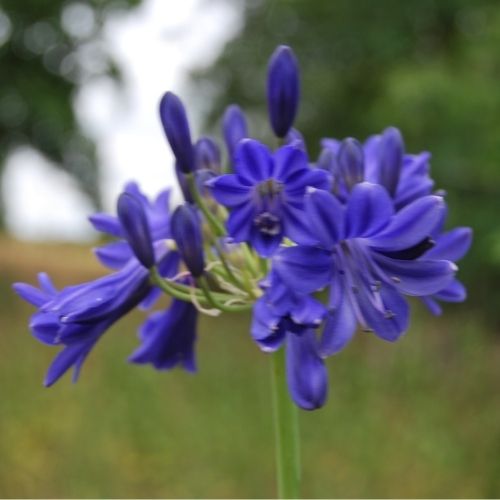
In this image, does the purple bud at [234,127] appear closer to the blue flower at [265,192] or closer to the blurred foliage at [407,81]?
the blue flower at [265,192]

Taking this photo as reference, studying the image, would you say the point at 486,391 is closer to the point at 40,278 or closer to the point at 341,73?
the point at 40,278

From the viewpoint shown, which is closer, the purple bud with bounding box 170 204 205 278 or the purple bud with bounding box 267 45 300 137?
the purple bud with bounding box 170 204 205 278

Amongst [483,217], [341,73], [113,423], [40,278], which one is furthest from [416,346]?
[341,73]

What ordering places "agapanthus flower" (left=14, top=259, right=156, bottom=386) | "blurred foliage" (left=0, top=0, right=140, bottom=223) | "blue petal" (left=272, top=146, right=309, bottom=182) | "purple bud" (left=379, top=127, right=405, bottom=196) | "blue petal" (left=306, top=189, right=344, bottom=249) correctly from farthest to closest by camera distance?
"blurred foliage" (left=0, top=0, right=140, bottom=223) < "purple bud" (left=379, top=127, right=405, bottom=196) < "agapanthus flower" (left=14, top=259, right=156, bottom=386) < "blue petal" (left=272, top=146, right=309, bottom=182) < "blue petal" (left=306, top=189, right=344, bottom=249)

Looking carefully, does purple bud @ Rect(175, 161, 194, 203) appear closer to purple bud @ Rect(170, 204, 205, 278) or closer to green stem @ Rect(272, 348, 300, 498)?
purple bud @ Rect(170, 204, 205, 278)

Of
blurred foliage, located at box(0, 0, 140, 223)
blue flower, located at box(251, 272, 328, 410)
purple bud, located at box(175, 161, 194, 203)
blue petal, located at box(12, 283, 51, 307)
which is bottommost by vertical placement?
blue flower, located at box(251, 272, 328, 410)

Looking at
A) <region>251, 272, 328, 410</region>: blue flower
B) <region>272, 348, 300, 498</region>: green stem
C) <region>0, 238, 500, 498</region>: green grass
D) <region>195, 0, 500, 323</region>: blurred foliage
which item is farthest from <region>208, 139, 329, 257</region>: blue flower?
<region>195, 0, 500, 323</region>: blurred foliage
